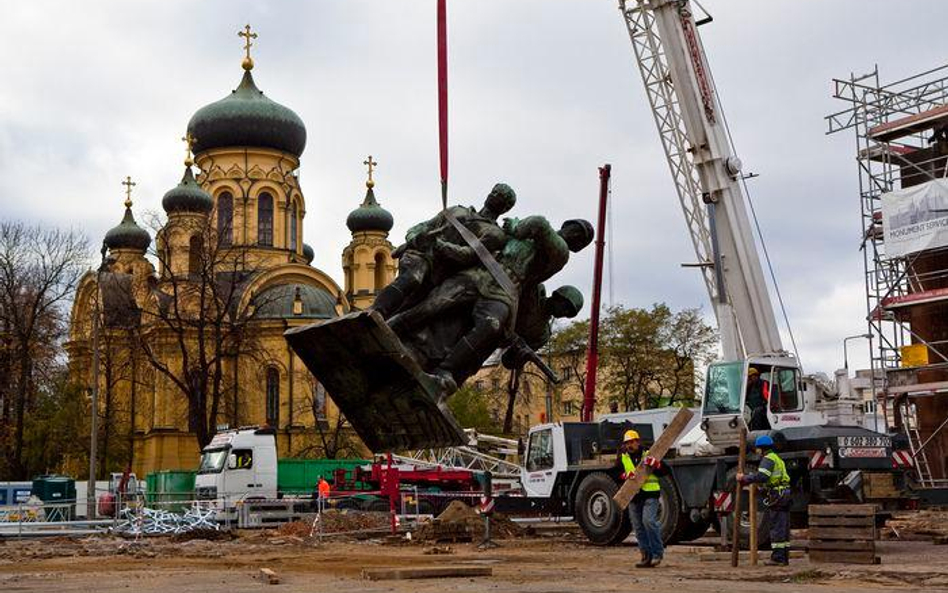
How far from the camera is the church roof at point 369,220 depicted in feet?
243

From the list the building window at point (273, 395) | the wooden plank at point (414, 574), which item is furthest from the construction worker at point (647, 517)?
the building window at point (273, 395)

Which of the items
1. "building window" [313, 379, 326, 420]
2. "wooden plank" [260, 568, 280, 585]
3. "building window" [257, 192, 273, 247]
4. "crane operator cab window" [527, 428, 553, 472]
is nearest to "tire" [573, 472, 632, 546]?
"crane operator cab window" [527, 428, 553, 472]

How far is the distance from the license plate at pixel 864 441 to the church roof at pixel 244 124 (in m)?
51.6

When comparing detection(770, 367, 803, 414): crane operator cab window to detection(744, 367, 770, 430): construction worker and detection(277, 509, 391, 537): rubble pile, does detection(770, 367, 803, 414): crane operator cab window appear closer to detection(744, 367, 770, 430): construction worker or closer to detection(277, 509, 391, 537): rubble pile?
detection(744, 367, 770, 430): construction worker

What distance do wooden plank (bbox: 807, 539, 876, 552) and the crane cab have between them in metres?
4.89

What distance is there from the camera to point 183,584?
A: 38.8ft

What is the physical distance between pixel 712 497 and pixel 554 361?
1497 inches

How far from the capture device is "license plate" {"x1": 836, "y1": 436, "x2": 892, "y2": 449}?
676 inches

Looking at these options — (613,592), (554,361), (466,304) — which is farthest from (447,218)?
(554,361)

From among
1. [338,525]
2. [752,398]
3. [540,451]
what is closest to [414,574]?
[752,398]

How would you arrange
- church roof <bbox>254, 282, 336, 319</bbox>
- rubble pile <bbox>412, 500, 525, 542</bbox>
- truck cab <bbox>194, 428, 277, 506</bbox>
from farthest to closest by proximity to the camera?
church roof <bbox>254, 282, 336, 319</bbox>
truck cab <bbox>194, 428, 277, 506</bbox>
rubble pile <bbox>412, 500, 525, 542</bbox>

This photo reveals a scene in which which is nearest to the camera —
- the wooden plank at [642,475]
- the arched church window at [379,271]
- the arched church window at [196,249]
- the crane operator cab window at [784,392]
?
the wooden plank at [642,475]

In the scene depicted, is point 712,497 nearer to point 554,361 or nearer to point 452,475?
point 452,475

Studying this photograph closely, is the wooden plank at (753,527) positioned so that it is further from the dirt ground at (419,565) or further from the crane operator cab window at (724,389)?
the crane operator cab window at (724,389)
